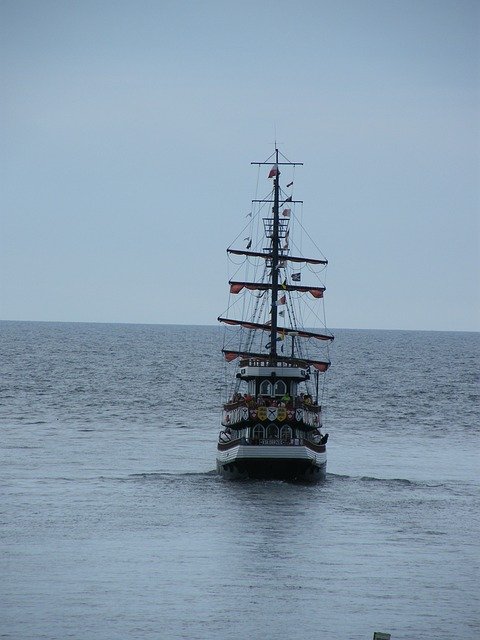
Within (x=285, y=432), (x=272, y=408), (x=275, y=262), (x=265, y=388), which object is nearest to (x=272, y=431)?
(x=285, y=432)

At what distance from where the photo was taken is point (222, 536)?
45.7 meters

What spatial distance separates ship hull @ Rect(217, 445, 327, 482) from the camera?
5784 centimetres

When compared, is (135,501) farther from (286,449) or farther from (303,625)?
(303,625)

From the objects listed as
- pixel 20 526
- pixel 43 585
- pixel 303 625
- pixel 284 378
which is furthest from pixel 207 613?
pixel 284 378

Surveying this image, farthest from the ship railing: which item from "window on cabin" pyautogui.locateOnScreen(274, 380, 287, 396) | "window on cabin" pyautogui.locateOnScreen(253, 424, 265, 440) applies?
"window on cabin" pyautogui.locateOnScreen(253, 424, 265, 440)

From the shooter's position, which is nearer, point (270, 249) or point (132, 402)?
point (270, 249)

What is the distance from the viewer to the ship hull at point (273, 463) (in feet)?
190

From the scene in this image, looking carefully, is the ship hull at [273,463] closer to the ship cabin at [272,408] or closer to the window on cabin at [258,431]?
the ship cabin at [272,408]

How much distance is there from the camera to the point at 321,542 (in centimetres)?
4494

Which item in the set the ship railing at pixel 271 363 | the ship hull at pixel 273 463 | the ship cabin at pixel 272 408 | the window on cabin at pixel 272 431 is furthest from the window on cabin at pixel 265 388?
the ship hull at pixel 273 463

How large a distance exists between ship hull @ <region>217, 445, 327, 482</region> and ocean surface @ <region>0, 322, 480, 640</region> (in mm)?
821

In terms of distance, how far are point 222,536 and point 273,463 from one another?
12.6 meters

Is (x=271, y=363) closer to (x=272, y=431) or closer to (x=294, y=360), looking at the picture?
(x=294, y=360)

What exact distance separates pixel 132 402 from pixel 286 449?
49311 mm
